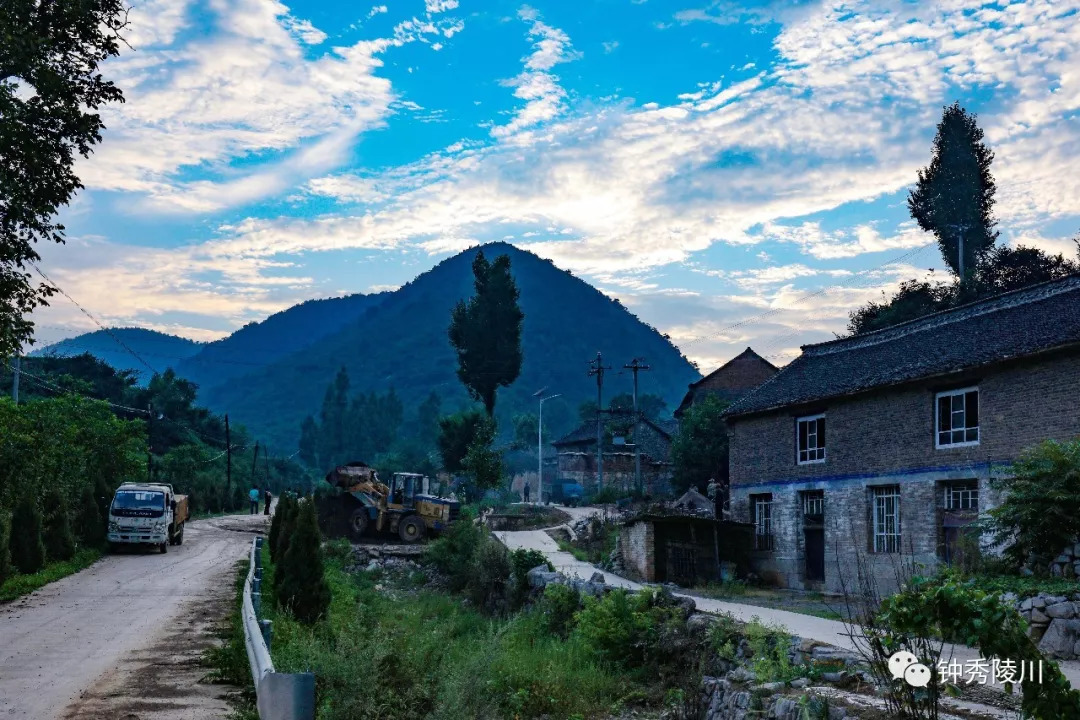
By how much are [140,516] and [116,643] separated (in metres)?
19.0

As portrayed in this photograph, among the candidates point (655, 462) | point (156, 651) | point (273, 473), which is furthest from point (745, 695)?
point (273, 473)

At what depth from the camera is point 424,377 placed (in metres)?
175

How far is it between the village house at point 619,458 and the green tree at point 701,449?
17.2 m

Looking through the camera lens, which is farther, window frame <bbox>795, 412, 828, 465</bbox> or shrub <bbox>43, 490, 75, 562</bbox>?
window frame <bbox>795, 412, 828, 465</bbox>

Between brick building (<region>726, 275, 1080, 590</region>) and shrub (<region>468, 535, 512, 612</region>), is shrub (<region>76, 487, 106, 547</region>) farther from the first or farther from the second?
brick building (<region>726, 275, 1080, 590</region>)

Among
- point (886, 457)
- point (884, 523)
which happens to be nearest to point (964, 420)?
point (886, 457)

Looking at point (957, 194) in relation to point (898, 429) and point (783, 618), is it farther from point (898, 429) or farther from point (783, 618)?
point (783, 618)

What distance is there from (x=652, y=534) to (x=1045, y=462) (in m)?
15.0

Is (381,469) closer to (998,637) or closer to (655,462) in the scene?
(655,462)

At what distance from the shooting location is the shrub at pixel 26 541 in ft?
82.7

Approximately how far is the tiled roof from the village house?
37.4 metres

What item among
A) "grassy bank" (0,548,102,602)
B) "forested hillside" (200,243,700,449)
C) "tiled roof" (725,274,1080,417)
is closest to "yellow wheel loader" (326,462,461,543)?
"grassy bank" (0,548,102,602)

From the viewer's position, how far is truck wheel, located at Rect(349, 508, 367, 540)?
4184 centimetres

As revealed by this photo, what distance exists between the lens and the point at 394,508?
138 feet
